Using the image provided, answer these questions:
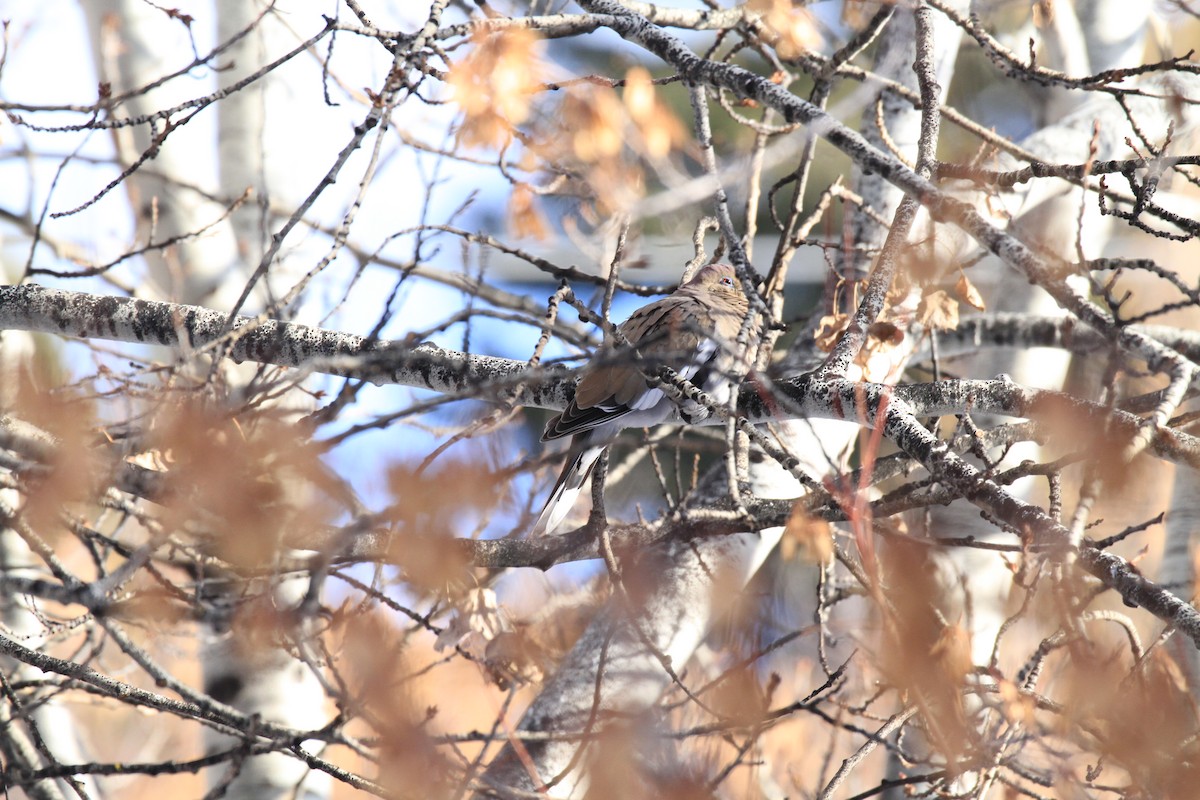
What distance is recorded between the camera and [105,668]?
3258 millimetres

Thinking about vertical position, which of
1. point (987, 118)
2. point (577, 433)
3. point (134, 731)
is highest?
point (987, 118)

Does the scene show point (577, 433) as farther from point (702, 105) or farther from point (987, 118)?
point (987, 118)

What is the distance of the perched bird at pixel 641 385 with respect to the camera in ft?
8.48

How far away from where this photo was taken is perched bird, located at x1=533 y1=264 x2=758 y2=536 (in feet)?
8.48

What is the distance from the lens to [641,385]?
2.63m

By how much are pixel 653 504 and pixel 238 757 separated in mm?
6907

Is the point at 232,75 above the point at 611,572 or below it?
above

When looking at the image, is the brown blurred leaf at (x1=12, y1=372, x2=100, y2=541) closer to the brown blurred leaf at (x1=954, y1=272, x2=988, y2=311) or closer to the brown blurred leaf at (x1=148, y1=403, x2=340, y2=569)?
the brown blurred leaf at (x1=148, y1=403, x2=340, y2=569)

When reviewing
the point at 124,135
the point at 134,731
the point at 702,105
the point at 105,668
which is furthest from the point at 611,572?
the point at 134,731

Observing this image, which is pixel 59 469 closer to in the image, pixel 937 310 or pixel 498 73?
pixel 498 73

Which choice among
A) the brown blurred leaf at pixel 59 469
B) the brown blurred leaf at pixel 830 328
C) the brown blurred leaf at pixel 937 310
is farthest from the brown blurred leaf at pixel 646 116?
the brown blurred leaf at pixel 59 469

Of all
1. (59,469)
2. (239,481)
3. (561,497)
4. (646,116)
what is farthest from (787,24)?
(59,469)

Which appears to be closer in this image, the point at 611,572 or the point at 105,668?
the point at 611,572

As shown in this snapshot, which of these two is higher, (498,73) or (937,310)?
(498,73)
